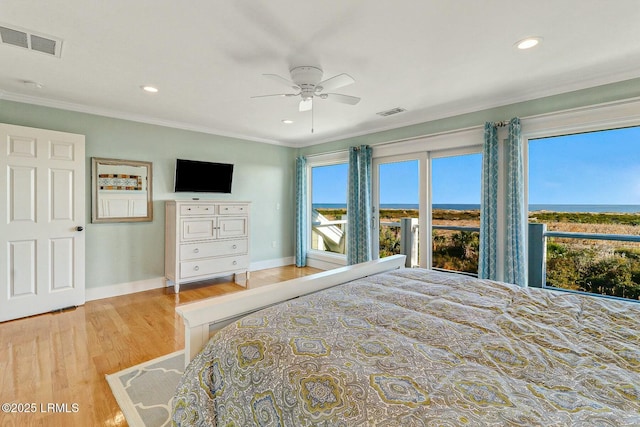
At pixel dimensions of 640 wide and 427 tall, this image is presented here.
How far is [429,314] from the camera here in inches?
59.0

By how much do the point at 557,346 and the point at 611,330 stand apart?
14.8 inches

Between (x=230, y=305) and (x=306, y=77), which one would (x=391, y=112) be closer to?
(x=306, y=77)

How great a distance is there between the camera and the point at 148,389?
2002 mm

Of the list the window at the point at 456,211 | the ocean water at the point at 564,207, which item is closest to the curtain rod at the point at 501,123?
the window at the point at 456,211

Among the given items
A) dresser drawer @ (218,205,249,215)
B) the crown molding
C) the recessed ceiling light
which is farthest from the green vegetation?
the crown molding

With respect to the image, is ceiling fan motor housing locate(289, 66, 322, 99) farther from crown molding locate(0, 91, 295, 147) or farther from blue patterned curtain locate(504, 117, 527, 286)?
crown molding locate(0, 91, 295, 147)

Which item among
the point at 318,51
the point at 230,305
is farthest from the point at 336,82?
the point at 230,305

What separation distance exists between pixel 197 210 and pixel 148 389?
269 centimetres

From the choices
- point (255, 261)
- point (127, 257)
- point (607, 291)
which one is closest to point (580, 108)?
point (607, 291)

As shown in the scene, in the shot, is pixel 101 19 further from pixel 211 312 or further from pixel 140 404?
pixel 140 404

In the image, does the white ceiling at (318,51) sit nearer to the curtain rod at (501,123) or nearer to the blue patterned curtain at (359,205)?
the curtain rod at (501,123)

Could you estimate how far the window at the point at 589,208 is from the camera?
9.52 feet

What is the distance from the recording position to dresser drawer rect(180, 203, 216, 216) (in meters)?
4.17

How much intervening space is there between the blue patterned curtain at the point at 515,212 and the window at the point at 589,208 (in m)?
0.27
